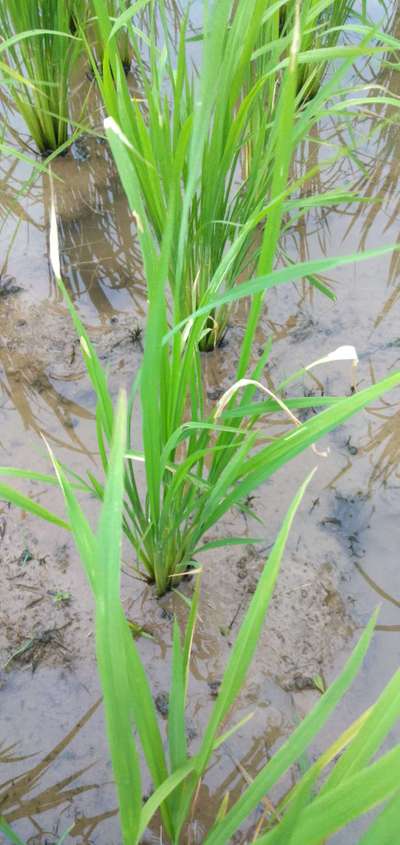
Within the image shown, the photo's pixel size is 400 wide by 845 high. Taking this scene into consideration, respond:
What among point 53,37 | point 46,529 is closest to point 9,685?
point 46,529

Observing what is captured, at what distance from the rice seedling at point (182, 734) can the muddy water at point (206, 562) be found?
28 centimetres

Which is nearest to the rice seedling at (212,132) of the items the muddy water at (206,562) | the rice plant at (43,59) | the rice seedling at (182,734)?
the muddy water at (206,562)

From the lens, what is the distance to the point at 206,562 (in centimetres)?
127

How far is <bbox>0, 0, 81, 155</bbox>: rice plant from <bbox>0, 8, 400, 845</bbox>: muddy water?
0.86 feet

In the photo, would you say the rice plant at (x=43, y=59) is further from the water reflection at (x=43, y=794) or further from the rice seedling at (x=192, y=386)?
the water reflection at (x=43, y=794)

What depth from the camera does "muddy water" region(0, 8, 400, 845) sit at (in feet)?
3.51

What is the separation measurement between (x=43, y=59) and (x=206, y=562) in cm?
151

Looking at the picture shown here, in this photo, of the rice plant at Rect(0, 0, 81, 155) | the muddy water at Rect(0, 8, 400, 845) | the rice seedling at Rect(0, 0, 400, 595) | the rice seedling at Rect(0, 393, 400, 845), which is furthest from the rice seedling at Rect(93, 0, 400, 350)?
the rice plant at Rect(0, 0, 81, 155)

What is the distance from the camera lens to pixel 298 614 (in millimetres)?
1215

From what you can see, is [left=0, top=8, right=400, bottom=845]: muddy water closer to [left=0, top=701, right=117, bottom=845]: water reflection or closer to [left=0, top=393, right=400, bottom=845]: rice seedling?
[left=0, top=701, right=117, bottom=845]: water reflection

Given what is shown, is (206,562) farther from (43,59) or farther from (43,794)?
(43,59)

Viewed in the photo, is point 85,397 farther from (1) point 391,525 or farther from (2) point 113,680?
(2) point 113,680

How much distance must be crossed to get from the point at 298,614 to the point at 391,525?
257 millimetres

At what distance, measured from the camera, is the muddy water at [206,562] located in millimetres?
1069
